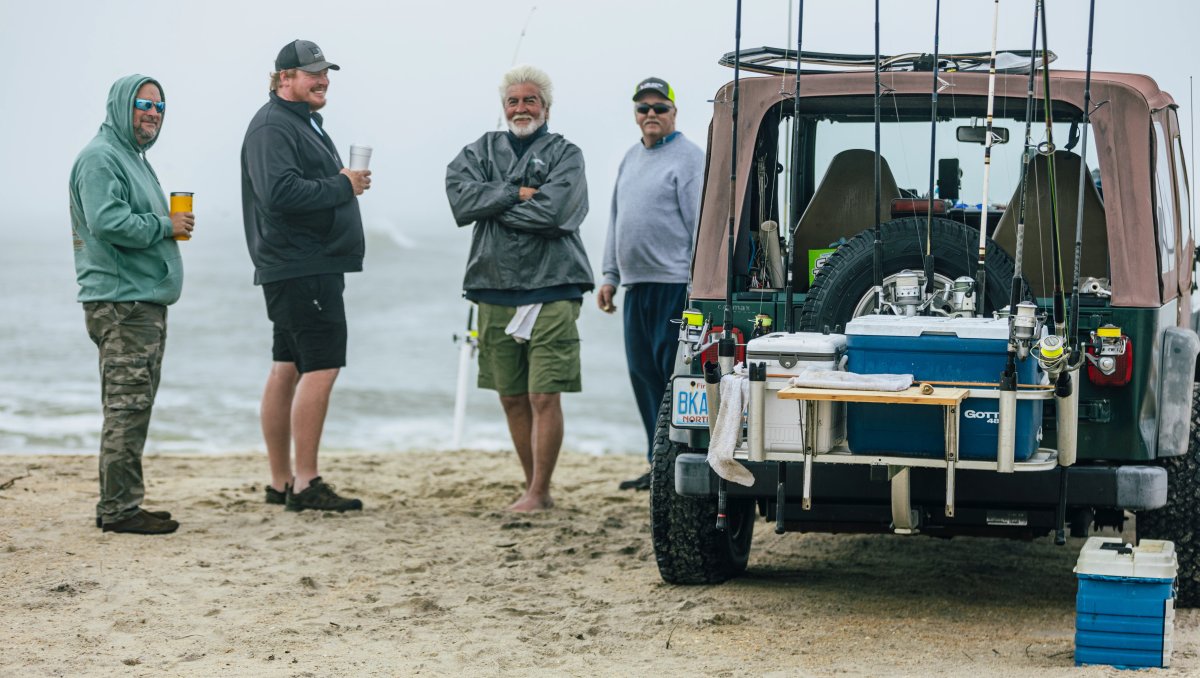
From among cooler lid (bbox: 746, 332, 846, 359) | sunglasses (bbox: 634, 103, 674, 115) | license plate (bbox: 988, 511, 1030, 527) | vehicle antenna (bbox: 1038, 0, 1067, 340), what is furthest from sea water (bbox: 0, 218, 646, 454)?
vehicle antenna (bbox: 1038, 0, 1067, 340)

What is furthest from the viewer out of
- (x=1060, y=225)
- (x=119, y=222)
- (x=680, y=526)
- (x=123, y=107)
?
(x=123, y=107)

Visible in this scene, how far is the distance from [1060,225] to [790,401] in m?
1.30

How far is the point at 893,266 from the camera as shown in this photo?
4805 mm

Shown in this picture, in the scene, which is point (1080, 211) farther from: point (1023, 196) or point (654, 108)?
point (654, 108)

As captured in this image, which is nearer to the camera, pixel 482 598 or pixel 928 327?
pixel 928 327

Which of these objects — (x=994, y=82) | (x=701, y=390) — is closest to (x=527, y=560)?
(x=701, y=390)

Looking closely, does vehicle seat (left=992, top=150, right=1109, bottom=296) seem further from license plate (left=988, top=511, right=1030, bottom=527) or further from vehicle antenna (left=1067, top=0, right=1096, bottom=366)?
license plate (left=988, top=511, right=1030, bottom=527)

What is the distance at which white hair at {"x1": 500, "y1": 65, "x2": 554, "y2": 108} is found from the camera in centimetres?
708

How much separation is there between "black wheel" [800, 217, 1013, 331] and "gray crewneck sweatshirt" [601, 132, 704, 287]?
252 cm

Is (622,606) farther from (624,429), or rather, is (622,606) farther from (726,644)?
(624,429)

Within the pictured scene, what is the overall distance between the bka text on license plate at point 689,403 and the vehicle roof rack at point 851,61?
3.74 ft

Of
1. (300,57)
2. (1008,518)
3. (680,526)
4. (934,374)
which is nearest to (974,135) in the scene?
(934,374)

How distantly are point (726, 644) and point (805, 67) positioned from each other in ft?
6.93

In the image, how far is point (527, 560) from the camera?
20.2 feet
